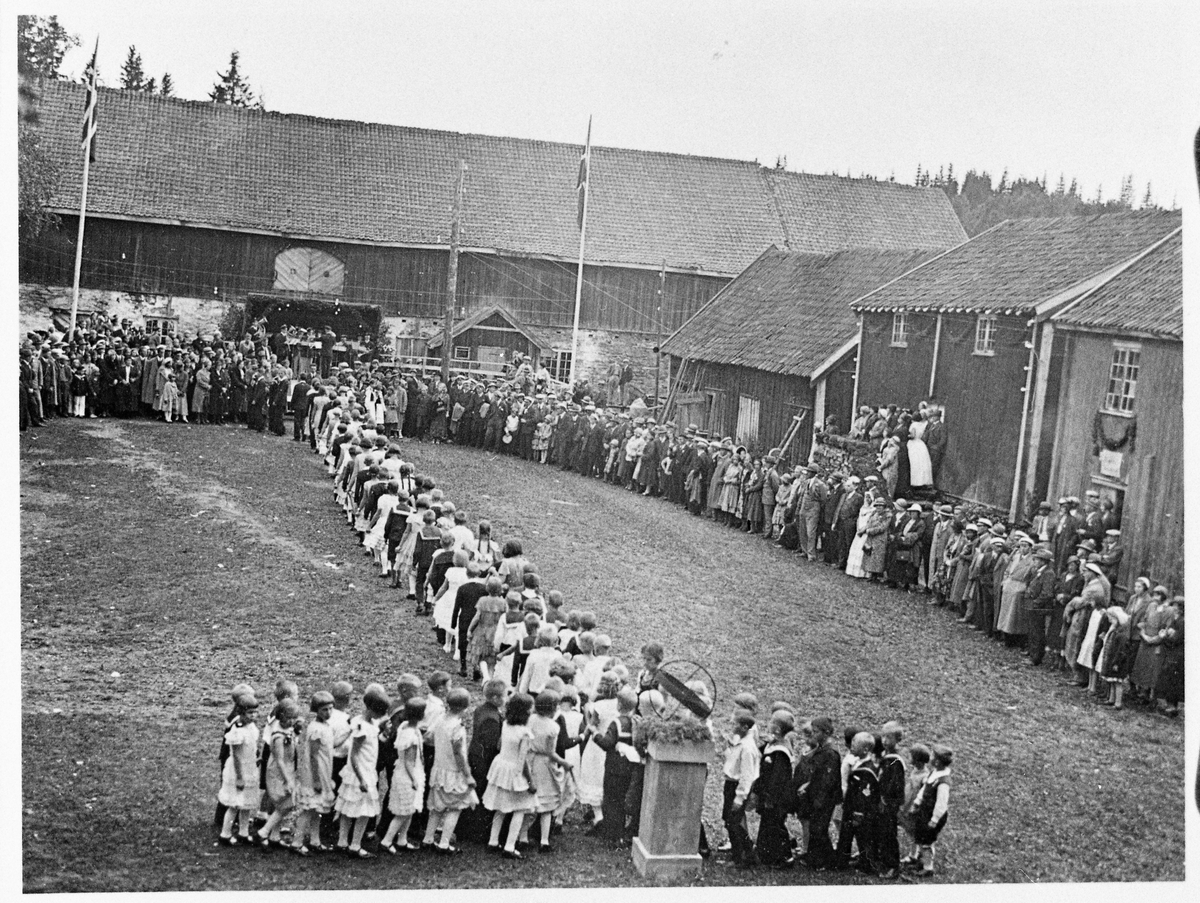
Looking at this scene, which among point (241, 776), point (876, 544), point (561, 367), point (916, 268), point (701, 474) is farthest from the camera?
point (561, 367)

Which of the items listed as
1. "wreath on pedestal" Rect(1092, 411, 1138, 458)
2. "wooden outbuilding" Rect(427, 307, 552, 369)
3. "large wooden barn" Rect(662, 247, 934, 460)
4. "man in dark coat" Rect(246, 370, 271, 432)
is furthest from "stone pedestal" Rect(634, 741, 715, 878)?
"wooden outbuilding" Rect(427, 307, 552, 369)

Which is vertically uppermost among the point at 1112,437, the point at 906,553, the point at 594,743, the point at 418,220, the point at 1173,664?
the point at 418,220

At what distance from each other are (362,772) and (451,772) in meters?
0.53

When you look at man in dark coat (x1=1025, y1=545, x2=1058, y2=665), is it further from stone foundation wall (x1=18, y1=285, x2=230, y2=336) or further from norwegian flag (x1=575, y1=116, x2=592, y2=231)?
norwegian flag (x1=575, y1=116, x2=592, y2=231)

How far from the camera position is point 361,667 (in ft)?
32.2

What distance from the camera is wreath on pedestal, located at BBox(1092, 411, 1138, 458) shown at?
982 cm

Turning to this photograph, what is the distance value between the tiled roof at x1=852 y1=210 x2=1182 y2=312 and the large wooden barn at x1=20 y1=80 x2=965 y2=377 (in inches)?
42.8

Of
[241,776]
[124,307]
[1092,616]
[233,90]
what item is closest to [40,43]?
[233,90]

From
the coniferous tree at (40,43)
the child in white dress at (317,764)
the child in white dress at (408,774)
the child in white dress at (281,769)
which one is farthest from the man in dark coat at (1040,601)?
the coniferous tree at (40,43)

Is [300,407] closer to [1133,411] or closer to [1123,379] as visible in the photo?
[1123,379]

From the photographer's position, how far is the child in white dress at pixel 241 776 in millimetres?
7383

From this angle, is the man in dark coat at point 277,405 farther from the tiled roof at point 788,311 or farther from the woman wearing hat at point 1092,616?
the woman wearing hat at point 1092,616

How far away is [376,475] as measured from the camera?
13.8m

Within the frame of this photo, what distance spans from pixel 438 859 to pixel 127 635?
3.33 metres
